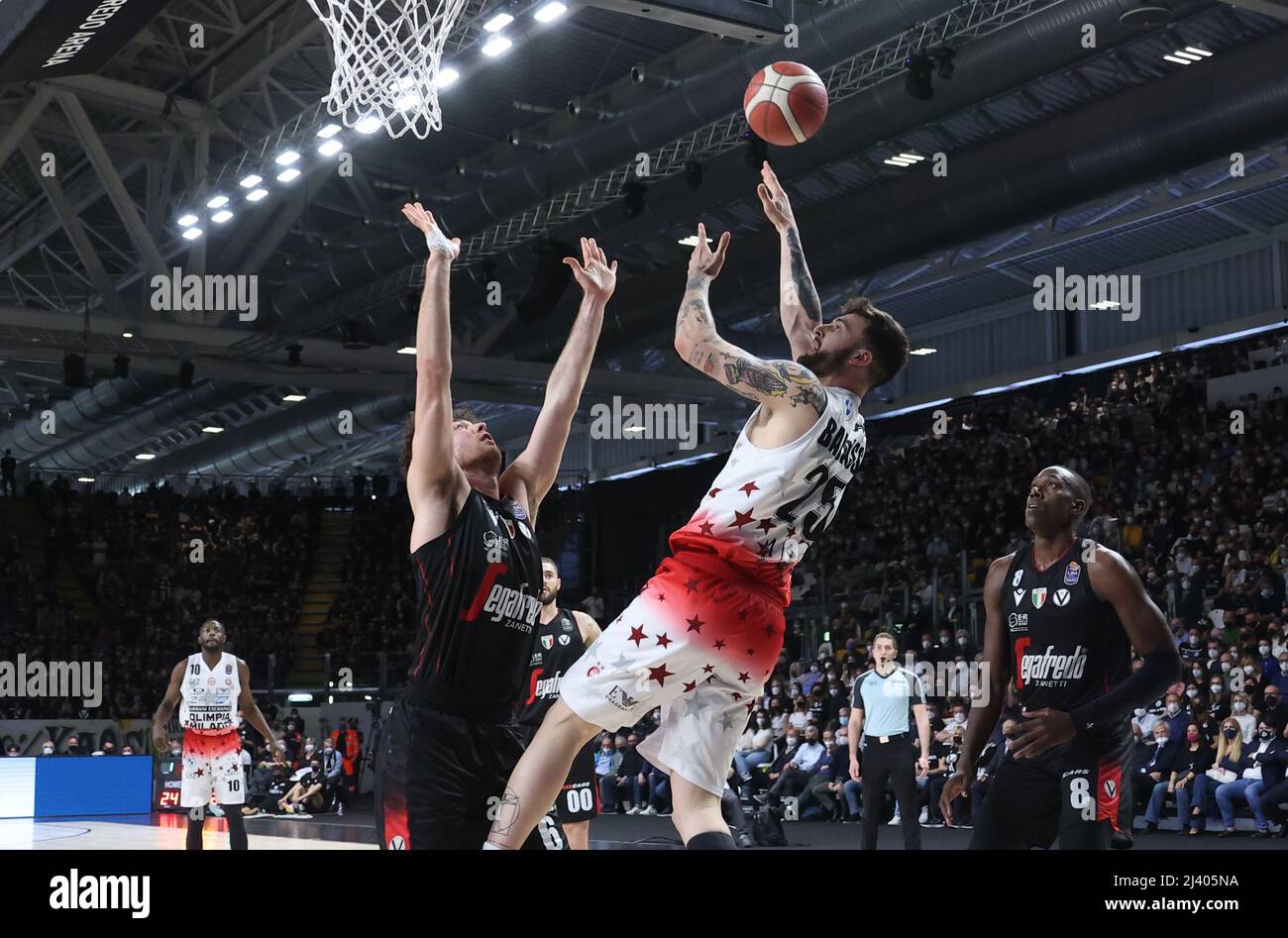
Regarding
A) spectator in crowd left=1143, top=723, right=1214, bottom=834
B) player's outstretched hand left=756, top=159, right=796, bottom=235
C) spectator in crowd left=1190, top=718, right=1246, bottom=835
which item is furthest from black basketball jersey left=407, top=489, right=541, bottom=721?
spectator in crowd left=1143, top=723, right=1214, bottom=834

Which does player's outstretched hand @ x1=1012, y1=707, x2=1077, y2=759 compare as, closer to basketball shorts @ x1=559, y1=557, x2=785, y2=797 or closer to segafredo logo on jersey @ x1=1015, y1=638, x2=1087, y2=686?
segafredo logo on jersey @ x1=1015, y1=638, x2=1087, y2=686

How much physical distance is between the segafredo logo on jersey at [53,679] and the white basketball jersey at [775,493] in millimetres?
22038

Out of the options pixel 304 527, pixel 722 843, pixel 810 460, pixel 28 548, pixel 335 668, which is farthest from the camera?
pixel 304 527

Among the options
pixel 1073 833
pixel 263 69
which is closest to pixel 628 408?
pixel 263 69

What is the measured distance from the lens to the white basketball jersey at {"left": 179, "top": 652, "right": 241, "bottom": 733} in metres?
10.6

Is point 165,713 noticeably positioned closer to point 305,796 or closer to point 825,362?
point 825,362

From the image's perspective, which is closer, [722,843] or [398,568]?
[722,843]

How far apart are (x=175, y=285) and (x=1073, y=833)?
1669cm

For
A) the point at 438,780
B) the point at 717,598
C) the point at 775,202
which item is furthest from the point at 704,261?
the point at 438,780

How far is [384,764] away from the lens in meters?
4.46

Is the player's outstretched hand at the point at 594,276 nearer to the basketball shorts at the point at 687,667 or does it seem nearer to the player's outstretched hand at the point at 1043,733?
the basketball shorts at the point at 687,667

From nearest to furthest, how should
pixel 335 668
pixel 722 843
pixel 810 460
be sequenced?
pixel 722 843 → pixel 810 460 → pixel 335 668

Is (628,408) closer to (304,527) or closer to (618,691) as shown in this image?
(304,527)

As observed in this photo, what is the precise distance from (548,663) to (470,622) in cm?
437
